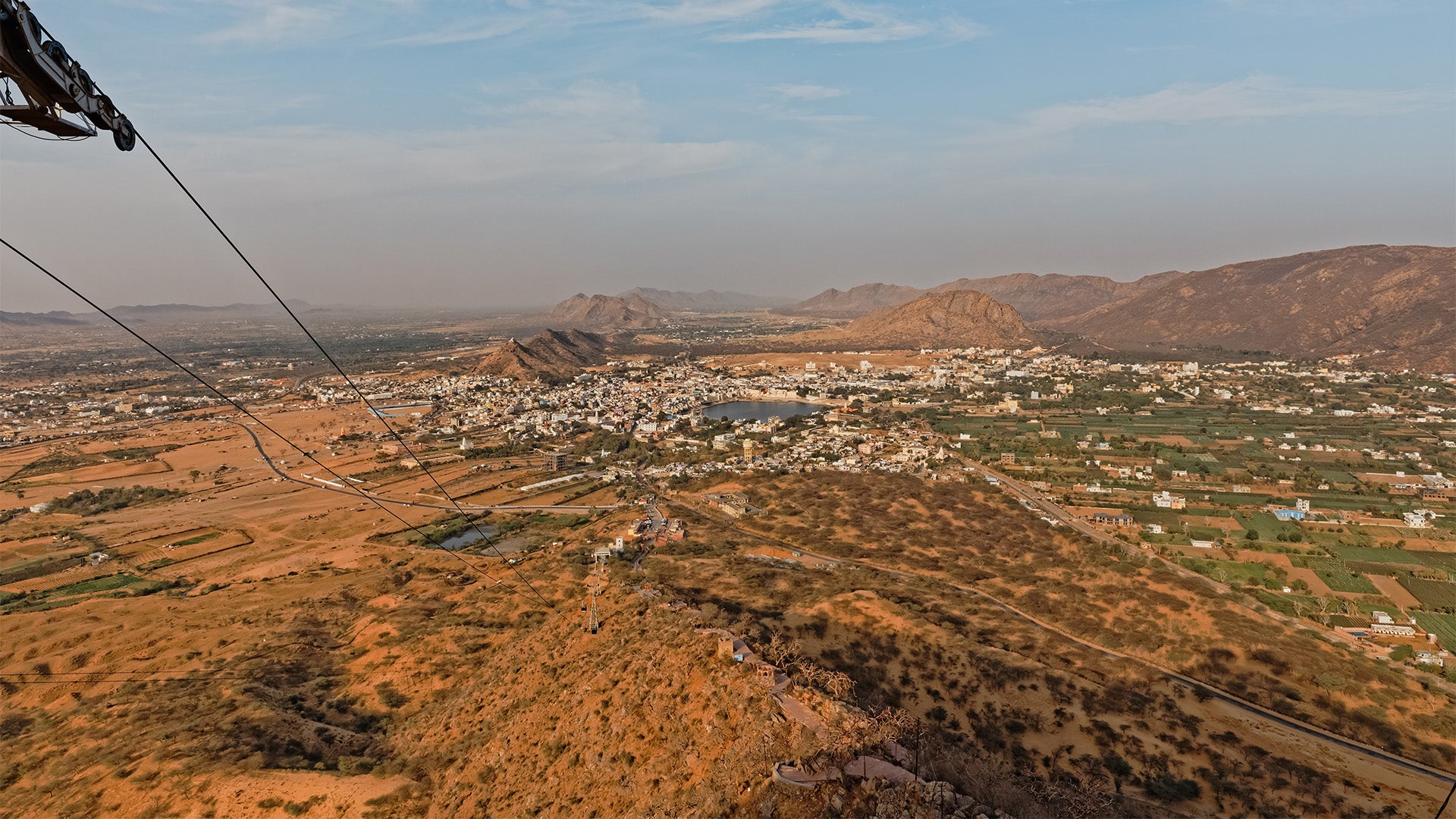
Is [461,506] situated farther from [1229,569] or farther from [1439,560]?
[1439,560]

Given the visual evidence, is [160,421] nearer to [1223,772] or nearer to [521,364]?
[521,364]

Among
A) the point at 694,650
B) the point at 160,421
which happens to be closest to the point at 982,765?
the point at 694,650

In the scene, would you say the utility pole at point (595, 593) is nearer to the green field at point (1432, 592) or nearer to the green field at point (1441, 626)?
the green field at point (1441, 626)

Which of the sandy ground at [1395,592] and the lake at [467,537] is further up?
the lake at [467,537]

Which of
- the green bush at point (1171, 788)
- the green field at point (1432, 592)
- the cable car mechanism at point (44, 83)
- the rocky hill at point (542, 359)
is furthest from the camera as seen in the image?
the rocky hill at point (542, 359)

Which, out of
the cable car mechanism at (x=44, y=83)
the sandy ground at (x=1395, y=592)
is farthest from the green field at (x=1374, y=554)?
the cable car mechanism at (x=44, y=83)
